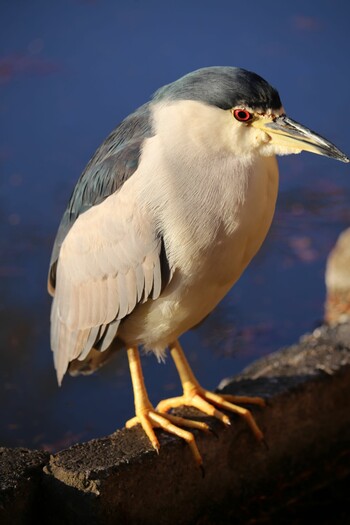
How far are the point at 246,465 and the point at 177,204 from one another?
3.01ft

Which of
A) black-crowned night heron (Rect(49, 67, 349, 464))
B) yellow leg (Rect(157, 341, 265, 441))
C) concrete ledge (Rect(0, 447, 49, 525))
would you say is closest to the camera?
concrete ledge (Rect(0, 447, 49, 525))

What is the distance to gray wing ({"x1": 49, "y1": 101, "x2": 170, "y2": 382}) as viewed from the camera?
243 cm

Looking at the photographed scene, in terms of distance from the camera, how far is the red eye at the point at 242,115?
234 centimetres

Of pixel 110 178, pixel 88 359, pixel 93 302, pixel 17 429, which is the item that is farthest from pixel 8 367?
pixel 110 178

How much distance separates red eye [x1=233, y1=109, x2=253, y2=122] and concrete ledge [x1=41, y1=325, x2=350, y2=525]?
939 millimetres

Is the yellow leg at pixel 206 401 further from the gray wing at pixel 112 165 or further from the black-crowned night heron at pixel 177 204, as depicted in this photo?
the gray wing at pixel 112 165

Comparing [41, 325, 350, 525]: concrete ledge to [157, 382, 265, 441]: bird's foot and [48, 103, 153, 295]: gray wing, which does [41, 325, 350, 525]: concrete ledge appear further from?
[48, 103, 153, 295]: gray wing

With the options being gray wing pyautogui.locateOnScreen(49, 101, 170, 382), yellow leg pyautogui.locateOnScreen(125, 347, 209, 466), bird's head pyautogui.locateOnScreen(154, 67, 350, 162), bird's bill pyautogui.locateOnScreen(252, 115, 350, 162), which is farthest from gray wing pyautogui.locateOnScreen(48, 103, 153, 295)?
yellow leg pyautogui.locateOnScreen(125, 347, 209, 466)

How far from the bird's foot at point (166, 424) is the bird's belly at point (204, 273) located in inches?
8.6

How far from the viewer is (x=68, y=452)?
2449mm

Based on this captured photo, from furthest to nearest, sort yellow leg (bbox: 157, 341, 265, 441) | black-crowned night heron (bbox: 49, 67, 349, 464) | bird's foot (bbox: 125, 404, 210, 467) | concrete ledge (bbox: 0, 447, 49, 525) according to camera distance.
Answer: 1. yellow leg (bbox: 157, 341, 265, 441)
2. bird's foot (bbox: 125, 404, 210, 467)
3. black-crowned night heron (bbox: 49, 67, 349, 464)
4. concrete ledge (bbox: 0, 447, 49, 525)

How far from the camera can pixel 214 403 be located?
2822mm

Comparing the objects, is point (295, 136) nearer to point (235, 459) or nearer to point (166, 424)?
point (166, 424)

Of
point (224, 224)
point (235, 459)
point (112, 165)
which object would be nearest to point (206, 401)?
point (235, 459)
